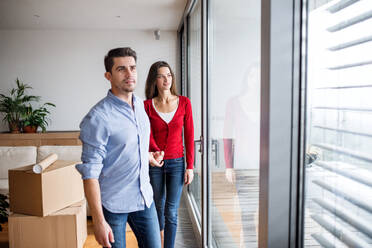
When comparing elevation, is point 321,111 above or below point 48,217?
above

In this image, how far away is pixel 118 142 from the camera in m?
1.51

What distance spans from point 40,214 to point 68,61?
3620 millimetres

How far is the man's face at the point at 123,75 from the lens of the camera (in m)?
1.56

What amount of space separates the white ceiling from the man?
2.54m

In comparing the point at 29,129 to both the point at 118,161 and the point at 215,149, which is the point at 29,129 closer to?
the point at 215,149

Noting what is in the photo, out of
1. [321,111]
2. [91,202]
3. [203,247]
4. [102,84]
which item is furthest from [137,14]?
[321,111]

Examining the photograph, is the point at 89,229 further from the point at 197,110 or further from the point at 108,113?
the point at 108,113

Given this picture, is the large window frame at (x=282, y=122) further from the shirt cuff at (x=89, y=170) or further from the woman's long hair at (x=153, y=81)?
the woman's long hair at (x=153, y=81)

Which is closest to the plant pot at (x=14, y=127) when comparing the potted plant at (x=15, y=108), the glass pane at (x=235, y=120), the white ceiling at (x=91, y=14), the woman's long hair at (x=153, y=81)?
the potted plant at (x=15, y=108)

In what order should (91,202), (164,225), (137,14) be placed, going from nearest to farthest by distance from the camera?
(91,202) → (164,225) → (137,14)

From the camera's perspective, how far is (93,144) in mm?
1423

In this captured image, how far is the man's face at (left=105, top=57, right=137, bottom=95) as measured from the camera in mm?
1560

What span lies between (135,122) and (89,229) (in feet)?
7.14

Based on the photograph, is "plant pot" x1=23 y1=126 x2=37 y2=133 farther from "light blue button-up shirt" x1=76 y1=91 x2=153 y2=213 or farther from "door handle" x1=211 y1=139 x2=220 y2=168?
"light blue button-up shirt" x1=76 y1=91 x2=153 y2=213
